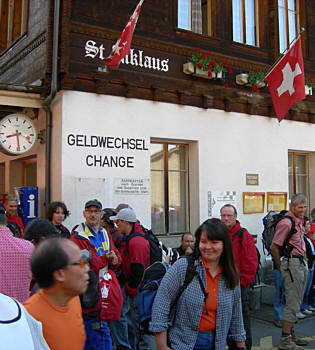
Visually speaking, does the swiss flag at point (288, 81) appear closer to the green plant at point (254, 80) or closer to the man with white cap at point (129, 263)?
the green plant at point (254, 80)

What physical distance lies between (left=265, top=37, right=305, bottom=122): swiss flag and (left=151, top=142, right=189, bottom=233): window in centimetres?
213

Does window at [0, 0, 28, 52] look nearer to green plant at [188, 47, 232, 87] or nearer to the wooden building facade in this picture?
the wooden building facade

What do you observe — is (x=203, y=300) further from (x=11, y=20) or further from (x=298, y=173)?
(x=11, y=20)

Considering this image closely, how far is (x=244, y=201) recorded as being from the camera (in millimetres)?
9500

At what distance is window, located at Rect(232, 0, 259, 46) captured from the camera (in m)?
10.2

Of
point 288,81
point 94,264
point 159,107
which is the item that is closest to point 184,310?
point 94,264

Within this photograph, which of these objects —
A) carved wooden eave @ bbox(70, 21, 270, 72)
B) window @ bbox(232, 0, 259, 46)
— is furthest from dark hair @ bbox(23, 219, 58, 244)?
window @ bbox(232, 0, 259, 46)

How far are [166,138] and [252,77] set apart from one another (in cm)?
271

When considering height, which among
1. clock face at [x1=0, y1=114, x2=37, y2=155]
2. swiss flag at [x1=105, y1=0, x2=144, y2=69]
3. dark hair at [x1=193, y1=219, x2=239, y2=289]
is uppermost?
swiss flag at [x1=105, y1=0, x2=144, y2=69]

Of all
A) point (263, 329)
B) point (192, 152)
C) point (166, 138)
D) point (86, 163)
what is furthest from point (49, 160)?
point (263, 329)

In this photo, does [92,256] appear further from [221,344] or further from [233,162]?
[233,162]

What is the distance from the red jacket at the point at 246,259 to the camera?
500 centimetres

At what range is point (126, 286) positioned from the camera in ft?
16.6

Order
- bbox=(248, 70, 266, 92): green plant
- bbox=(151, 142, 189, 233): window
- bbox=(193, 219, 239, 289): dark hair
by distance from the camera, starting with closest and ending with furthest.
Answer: bbox=(193, 219, 239, 289): dark hair
bbox=(151, 142, 189, 233): window
bbox=(248, 70, 266, 92): green plant
